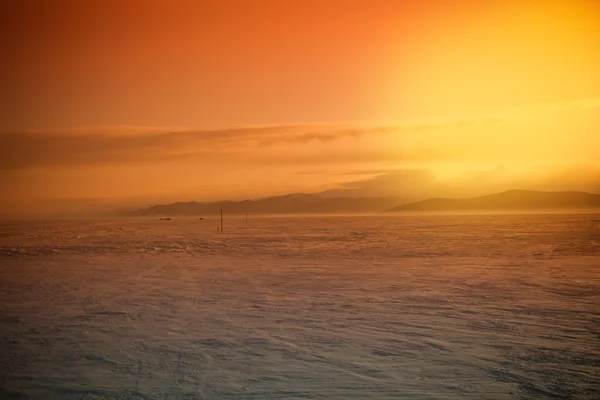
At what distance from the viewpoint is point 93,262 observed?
22.7 m

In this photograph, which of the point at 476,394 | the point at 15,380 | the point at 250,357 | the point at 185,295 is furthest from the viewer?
the point at 185,295

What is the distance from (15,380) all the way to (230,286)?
8.23 meters

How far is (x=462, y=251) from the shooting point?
26.0m

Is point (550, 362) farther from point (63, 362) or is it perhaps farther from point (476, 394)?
point (63, 362)

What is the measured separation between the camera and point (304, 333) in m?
9.52

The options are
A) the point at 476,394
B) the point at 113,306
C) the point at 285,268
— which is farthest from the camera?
the point at 285,268

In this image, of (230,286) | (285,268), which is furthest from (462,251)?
(230,286)

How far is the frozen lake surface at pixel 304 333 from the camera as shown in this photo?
693 cm

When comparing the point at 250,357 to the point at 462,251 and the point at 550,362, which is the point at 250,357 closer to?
the point at 550,362

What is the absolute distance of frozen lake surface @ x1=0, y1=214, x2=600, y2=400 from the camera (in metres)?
6.93

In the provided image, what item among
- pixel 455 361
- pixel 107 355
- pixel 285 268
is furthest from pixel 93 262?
pixel 455 361

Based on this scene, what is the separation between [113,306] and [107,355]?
14.2ft

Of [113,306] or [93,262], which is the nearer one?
[113,306]

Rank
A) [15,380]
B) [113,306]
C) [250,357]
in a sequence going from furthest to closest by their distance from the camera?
[113,306] < [250,357] < [15,380]
